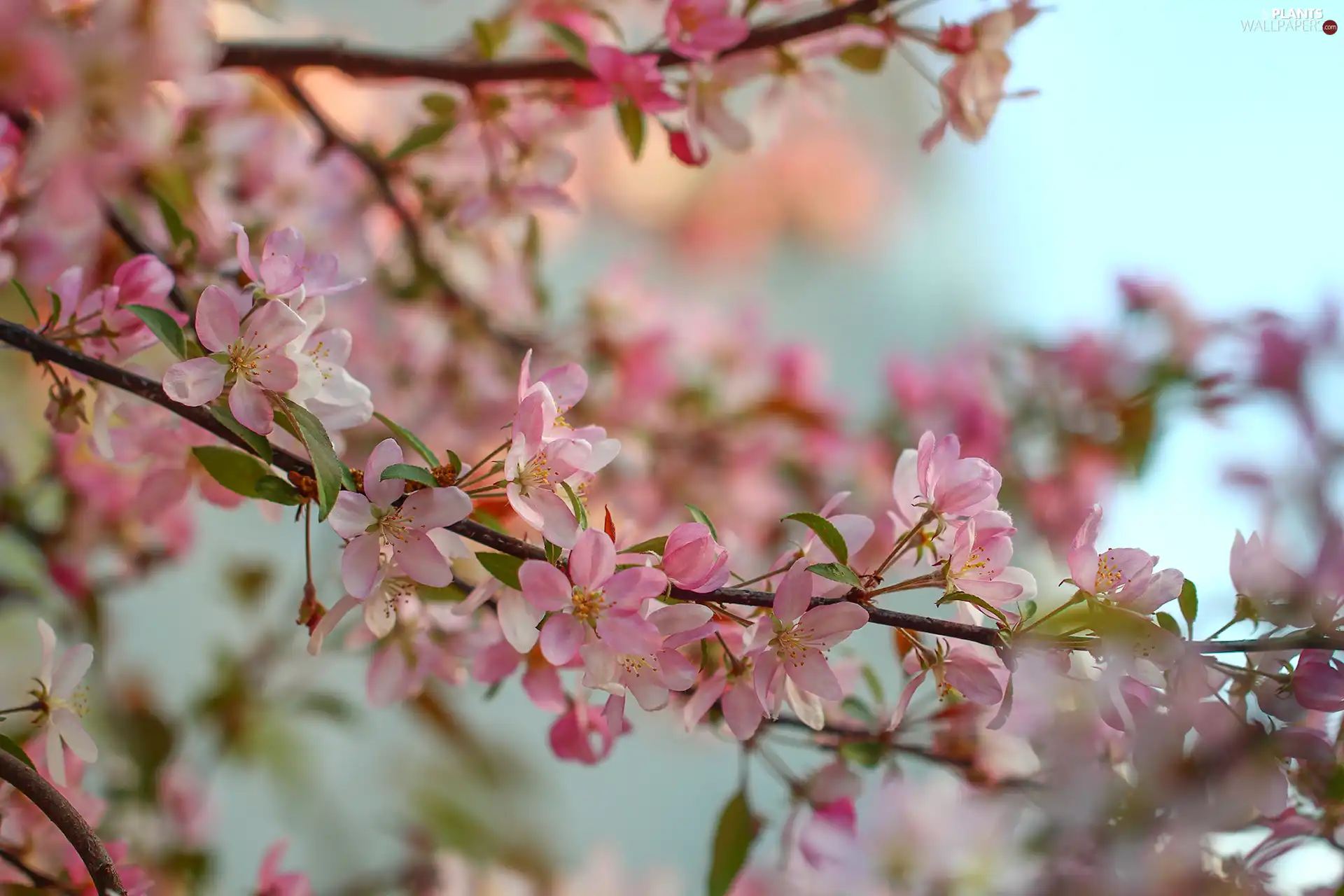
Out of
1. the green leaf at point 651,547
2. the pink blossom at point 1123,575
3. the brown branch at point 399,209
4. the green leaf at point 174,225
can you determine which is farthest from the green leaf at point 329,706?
the pink blossom at point 1123,575

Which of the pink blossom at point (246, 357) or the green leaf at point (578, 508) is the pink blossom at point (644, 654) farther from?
the pink blossom at point (246, 357)

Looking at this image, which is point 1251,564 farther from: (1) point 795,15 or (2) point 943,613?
(2) point 943,613

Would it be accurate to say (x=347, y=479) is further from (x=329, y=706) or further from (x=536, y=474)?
(x=329, y=706)

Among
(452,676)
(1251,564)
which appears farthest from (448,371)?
(1251,564)

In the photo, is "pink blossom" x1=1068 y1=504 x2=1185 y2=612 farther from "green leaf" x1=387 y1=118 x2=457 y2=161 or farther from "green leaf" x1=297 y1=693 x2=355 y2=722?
"green leaf" x1=297 y1=693 x2=355 y2=722

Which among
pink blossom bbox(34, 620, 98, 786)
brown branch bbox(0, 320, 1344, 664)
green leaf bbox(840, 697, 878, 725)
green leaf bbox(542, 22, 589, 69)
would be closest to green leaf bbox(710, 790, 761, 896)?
green leaf bbox(840, 697, 878, 725)
